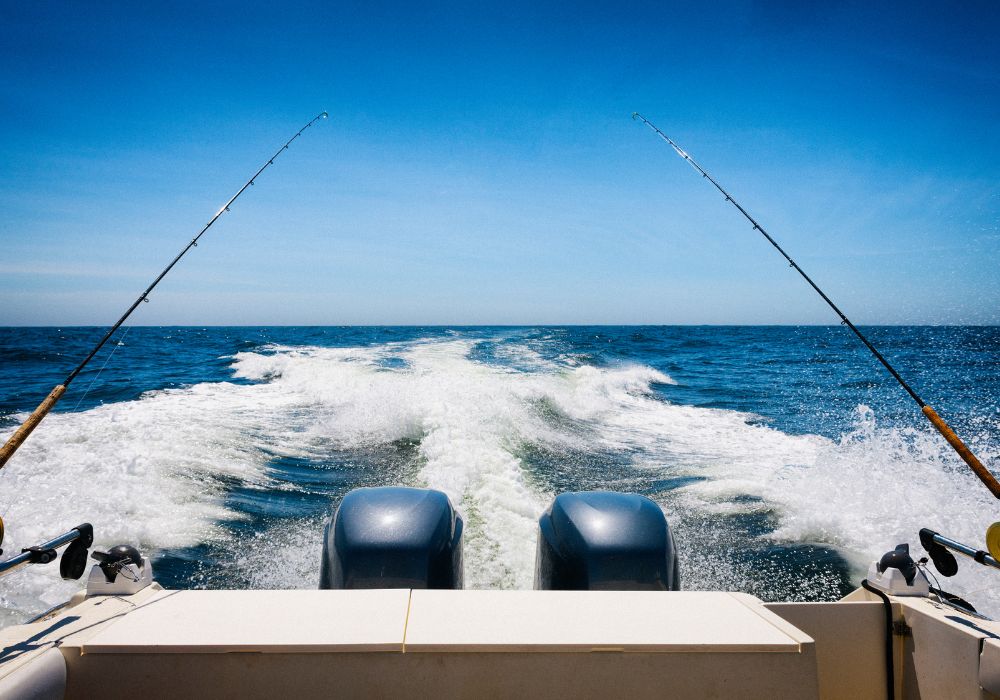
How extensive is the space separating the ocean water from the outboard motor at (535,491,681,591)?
4.05 ft

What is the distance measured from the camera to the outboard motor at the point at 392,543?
193cm

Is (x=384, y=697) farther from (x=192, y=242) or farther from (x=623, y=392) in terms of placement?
(x=623, y=392)

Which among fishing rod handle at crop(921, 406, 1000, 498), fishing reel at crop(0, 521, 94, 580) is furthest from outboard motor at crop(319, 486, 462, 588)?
fishing rod handle at crop(921, 406, 1000, 498)

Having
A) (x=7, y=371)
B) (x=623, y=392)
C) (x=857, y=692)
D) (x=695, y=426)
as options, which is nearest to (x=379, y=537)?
(x=857, y=692)

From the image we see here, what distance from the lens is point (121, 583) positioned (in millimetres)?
1531

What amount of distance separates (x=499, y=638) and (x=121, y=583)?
117cm

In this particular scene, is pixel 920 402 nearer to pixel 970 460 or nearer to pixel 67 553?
pixel 970 460

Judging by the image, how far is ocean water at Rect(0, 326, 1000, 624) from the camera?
3.44m

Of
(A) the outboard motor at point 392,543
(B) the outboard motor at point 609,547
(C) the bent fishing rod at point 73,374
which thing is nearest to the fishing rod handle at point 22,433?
(C) the bent fishing rod at point 73,374

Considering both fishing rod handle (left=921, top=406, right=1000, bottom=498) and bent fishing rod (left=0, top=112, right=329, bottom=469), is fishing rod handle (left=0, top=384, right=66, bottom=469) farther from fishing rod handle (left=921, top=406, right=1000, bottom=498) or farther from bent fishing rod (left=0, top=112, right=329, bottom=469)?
fishing rod handle (left=921, top=406, right=1000, bottom=498)

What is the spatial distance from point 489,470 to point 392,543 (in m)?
3.04

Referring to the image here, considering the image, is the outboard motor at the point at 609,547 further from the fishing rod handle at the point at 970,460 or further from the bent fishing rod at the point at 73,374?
the bent fishing rod at the point at 73,374

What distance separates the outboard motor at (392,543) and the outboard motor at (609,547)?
442 millimetres

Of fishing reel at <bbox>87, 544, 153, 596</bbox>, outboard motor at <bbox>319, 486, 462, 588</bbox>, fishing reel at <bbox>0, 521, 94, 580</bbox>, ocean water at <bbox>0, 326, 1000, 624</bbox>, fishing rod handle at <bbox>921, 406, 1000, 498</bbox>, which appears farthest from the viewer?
ocean water at <bbox>0, 326, 1000, 624</bbox>
